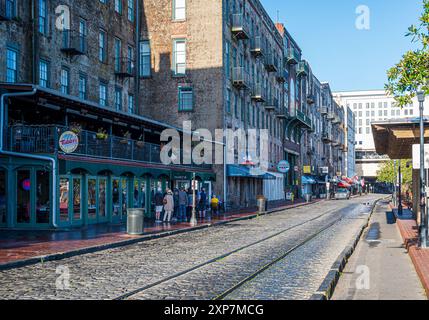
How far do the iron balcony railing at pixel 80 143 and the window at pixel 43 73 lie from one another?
468 centimetres

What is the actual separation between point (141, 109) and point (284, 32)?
1204 inches

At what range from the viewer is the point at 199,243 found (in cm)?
1917

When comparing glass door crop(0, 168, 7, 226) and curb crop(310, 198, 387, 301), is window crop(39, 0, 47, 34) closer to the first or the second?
glass door crop(0, 168, 7, 226)

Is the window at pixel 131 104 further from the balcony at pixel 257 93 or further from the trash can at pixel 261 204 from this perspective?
the balcony at pixel 257 93

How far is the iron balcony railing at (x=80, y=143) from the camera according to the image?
74.8 ft

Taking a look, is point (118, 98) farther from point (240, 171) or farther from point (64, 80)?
point (240, 171)

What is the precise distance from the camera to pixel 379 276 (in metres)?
12.0

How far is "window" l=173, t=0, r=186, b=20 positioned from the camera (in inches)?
1709

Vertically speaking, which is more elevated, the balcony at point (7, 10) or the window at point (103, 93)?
the balcony at point (7, 10)

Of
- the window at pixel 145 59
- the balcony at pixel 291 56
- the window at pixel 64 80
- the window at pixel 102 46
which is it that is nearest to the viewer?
the window at pixel 64 80

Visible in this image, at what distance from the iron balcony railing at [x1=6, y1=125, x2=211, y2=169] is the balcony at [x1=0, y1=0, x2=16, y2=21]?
546 centimetres

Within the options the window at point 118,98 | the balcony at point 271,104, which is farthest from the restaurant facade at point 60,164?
the balcony at point 271,104

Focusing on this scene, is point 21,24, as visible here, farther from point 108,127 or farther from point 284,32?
point 284,32

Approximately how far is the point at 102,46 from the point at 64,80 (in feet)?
17.3
